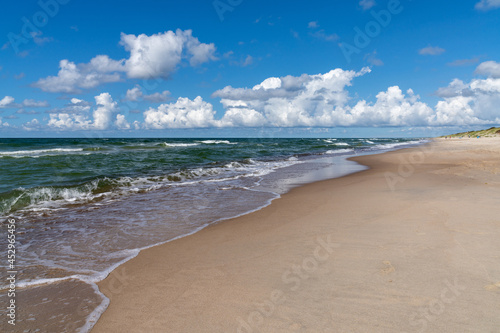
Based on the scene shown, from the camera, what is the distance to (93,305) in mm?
3285

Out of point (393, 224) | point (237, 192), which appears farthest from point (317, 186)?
point (393, 224)

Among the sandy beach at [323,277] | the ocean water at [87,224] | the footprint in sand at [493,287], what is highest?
the footprint in sand at [493,287]

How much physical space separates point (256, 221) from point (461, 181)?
813 cm

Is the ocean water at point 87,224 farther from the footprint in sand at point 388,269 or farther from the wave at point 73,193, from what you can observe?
the footprint in sand at point 388,269

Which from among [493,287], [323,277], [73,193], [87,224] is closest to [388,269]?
[323,277]

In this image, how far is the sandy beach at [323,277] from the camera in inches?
109

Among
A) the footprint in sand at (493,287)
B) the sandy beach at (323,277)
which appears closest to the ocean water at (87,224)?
the sandy beach at (323,277)

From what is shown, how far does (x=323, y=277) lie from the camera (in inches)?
140

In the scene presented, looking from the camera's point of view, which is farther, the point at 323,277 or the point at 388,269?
the point at 388,269

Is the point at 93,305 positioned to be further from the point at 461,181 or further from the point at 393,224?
the point at 461,181

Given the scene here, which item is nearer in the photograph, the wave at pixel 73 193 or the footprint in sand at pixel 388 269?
the footprint in sand at pixel 388 269

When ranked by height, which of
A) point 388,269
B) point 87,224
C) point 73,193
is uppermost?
point 388,269

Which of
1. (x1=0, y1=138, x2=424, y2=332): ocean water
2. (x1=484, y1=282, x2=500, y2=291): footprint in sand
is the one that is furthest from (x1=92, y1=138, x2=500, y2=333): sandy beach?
(x1=0, y1=138, x2=424, y2=332): ocean water

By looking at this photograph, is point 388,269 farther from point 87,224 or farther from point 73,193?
point 73,193
